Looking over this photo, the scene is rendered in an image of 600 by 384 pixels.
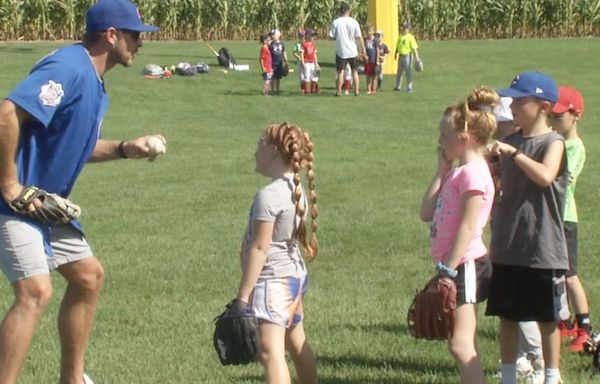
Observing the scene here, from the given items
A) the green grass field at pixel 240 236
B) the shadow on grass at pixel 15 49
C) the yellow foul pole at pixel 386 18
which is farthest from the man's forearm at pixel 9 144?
the shadow on grass at pixel 15 49

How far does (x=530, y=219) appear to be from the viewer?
6188 millimetres

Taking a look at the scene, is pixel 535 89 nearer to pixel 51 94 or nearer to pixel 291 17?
pixel 51 94

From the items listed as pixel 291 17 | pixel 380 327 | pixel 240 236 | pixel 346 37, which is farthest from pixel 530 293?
pixel 291 17

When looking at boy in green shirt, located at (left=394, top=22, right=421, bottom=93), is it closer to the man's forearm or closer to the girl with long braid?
the girl with long braid

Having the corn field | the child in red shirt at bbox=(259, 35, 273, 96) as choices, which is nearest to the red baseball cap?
the child in red shirt at bbox=(259, 35, 273, 96)

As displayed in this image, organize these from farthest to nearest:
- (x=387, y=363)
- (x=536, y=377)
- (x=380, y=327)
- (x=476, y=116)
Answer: (x=380, y=327)
(x=387, y=363)
(x=536, y=377)
(x=476, y=116)

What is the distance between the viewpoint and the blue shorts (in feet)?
18.6

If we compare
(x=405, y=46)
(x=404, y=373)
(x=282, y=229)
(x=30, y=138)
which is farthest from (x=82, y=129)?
(x=405, y=46)

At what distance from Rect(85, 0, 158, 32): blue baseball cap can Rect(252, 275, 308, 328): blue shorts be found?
1465mm

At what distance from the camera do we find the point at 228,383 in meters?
6.69

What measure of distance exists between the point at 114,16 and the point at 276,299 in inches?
64.6

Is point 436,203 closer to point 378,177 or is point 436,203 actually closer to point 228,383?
point 228,383

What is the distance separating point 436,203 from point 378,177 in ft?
30.7

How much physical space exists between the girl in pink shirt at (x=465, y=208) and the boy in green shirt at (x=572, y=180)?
1.20m
